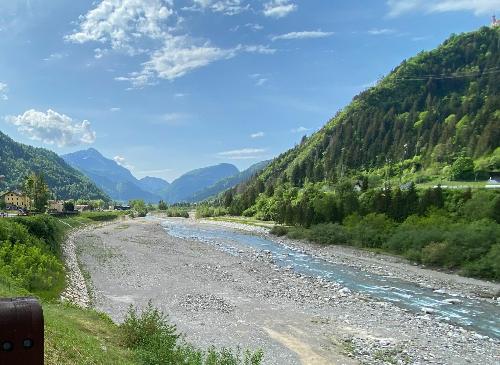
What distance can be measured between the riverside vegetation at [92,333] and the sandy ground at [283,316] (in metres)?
3.39

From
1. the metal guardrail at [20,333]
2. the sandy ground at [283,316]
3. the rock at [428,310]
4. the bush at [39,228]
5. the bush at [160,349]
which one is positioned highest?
the metal guardrail at [20,333]

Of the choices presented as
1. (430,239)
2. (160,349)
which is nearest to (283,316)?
(160,349)

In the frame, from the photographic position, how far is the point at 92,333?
17.9 metres

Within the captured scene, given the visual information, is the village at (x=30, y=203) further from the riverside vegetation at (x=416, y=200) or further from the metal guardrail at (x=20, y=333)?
the metal guardrail at (x=20, y=333)

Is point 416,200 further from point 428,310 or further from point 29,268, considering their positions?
point 29,268

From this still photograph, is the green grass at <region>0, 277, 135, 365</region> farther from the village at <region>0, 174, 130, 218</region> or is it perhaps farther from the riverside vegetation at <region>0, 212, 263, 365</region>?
the village at <region>0, 174, 130, 218</region>

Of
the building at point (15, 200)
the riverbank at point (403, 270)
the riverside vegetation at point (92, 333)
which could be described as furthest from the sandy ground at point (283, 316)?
the building at point (15, 200)

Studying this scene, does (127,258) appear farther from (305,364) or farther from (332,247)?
(305,364)

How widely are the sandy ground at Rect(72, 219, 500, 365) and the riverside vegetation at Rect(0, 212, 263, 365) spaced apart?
339cm

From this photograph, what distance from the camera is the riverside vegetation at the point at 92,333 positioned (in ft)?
42.3

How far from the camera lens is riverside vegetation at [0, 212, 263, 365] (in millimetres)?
12883

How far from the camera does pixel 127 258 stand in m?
57.5

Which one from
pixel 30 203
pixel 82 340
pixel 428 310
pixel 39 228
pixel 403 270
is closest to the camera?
pixel 82 340

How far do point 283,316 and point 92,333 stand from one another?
14.9 metres
